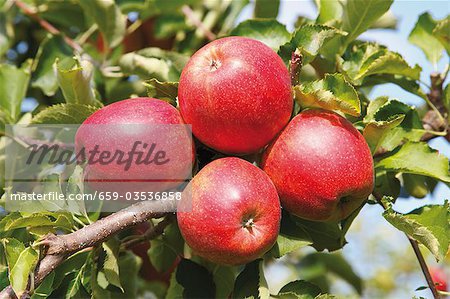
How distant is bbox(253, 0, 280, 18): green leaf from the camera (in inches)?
70.8

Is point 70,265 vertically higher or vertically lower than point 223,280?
higher

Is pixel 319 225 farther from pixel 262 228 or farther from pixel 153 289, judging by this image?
pixel 153 289

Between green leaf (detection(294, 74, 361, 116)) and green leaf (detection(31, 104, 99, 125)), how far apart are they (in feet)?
1.46

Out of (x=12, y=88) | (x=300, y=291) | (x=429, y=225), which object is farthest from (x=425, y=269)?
(x=12, y=88)

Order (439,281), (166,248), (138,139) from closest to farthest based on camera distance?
(138,139) < (166,248) < (439,281)

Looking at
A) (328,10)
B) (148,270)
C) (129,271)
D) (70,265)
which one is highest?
(328,10)

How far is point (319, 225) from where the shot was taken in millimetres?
1245

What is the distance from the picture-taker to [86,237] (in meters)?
1.00

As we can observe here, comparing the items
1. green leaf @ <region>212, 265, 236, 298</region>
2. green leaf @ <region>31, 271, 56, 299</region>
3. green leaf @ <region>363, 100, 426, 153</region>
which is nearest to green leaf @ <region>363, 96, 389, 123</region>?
green leaf @ <region>363, 100, 426, 153</region>

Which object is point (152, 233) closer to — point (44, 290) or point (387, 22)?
point (44, 290)

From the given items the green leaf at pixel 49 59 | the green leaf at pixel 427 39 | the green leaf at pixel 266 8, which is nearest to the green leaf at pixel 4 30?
the green leaf at pixel 49 59

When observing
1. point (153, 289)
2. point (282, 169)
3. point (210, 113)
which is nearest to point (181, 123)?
point (210, 113)

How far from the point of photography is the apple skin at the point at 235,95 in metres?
1.03

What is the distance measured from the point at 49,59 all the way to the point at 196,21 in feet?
1.61
